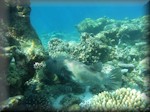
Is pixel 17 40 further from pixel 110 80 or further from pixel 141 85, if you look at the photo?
pixel 141 85

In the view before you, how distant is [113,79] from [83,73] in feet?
3.09

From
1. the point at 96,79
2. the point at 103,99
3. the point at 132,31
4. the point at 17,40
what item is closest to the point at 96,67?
the point at 96,79

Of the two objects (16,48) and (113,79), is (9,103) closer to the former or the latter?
(16,48)

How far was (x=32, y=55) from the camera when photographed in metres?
6.56

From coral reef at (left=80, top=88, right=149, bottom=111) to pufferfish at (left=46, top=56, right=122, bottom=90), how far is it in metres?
0.52

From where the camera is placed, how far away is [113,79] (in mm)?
7398

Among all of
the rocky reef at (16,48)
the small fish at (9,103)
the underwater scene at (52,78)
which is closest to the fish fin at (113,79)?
the underwater scene at (52,78)

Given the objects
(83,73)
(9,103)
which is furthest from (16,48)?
(83,73)

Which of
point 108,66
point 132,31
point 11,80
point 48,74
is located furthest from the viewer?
point 132,31

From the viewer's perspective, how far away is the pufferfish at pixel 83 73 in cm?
709

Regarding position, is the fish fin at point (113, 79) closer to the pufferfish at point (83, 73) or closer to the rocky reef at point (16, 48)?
the pufferfish at point (83, 73)

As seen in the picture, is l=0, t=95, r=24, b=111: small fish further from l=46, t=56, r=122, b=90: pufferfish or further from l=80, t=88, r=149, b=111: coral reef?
l=46, t=56, r=122, b=90: pufferfish

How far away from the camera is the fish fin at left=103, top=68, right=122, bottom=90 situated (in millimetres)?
7208

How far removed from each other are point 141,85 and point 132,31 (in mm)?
7880
